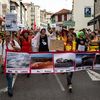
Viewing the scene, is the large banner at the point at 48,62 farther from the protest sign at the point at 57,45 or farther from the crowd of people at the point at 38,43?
the protest sign at the point at 57,45

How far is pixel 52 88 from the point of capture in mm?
13258

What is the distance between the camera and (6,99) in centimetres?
1123

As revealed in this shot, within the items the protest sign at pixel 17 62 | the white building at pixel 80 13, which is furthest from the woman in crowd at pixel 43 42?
the white building at pixel 80 13

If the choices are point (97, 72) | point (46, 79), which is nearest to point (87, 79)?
point (46, 79)

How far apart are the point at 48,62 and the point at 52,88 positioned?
1.41 meters

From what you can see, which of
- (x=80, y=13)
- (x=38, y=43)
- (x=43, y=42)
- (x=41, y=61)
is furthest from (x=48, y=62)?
(x=80, y=13)

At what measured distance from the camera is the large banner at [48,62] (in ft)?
38.7

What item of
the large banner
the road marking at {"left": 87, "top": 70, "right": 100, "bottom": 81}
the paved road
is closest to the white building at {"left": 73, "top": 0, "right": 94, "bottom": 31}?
the road marking at {"left": 87, "top": 70, "right": 100, "bottom": 81}

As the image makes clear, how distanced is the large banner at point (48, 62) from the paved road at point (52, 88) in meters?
0.66

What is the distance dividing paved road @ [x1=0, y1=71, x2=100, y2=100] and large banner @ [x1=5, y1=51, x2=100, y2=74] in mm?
658

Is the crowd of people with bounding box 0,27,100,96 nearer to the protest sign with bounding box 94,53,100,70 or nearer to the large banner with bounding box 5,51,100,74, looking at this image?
the large banner with bounding box 5,51,100,74

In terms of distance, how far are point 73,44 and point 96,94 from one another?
2301mm

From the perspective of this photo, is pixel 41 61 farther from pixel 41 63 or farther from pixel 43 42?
pixel 43 42

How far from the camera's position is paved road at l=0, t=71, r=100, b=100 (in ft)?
37.9
